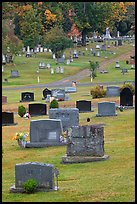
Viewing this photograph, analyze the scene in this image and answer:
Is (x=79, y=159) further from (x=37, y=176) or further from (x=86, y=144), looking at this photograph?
(x=37, y=176)

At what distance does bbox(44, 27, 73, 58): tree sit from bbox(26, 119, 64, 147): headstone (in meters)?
59.1

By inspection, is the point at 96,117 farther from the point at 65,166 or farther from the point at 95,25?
the point at 95,25

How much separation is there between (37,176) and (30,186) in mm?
356

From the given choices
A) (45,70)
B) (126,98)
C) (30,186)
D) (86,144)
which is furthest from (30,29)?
(30,186)

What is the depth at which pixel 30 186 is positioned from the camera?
14547 millimetres

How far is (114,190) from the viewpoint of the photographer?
13.9 metres

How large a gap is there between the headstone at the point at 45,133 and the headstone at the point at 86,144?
3240mm

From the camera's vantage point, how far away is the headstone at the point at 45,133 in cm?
2316

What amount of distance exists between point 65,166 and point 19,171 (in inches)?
152

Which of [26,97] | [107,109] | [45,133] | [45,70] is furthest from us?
[45,70]

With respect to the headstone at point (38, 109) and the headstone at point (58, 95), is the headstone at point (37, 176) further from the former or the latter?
the headstone at point (58, 95)

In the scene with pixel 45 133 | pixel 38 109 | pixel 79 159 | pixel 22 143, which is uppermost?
pixel 38 109

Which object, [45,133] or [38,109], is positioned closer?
[45,133]

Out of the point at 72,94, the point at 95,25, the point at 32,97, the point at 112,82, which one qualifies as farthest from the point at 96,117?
the point at 95,25
